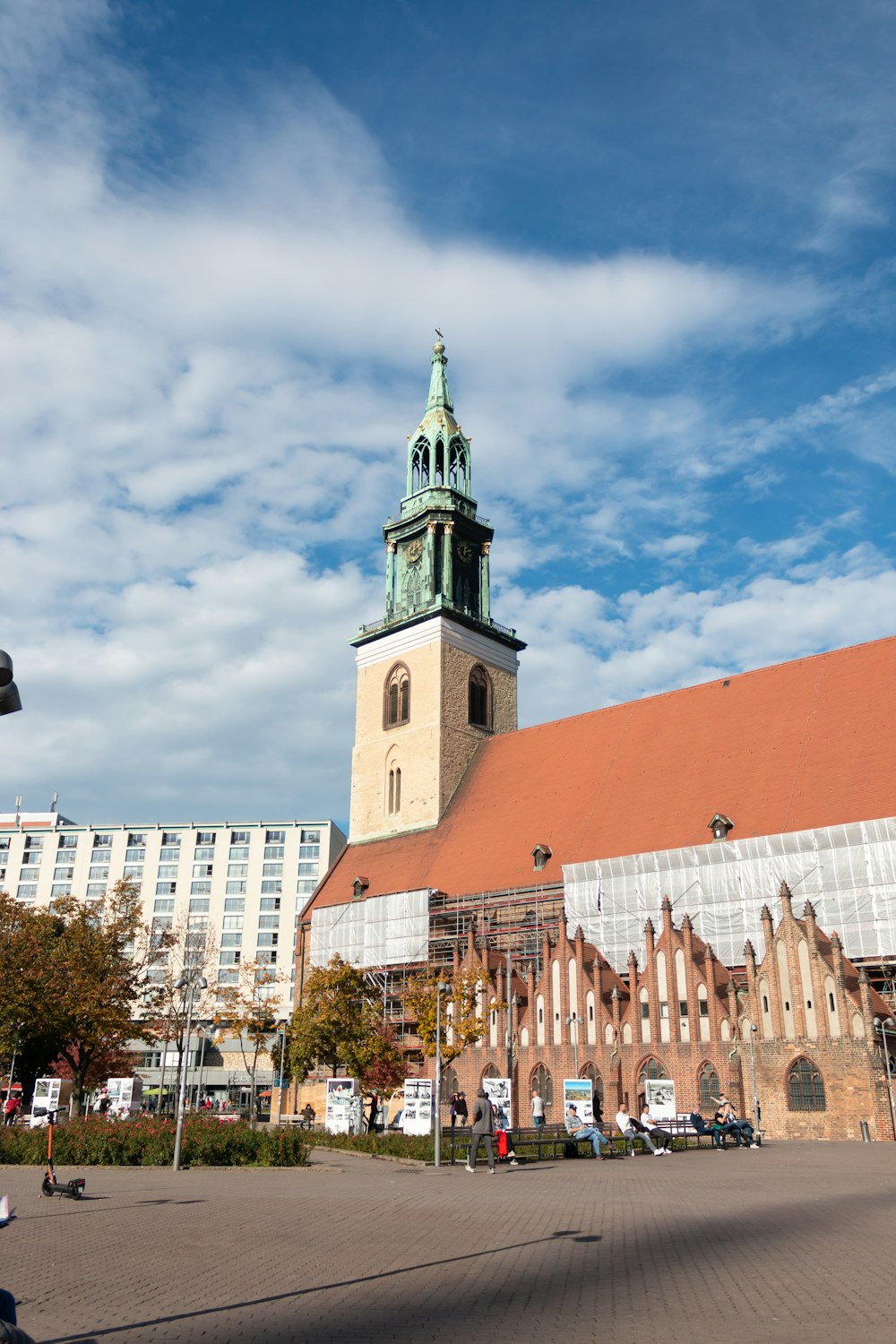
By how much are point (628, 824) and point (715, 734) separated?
502cm

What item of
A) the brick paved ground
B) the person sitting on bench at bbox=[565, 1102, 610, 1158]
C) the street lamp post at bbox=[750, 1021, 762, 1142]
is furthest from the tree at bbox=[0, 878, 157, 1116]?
the street lamp post at bbox=[750, 1021, 762, 1142]

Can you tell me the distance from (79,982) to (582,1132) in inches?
795

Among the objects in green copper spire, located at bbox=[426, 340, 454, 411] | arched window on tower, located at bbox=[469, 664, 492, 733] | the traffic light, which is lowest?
the traffic light

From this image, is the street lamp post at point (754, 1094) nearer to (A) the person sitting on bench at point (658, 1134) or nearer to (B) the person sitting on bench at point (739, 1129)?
(B) the person sitting on bench at point (739, 1129)

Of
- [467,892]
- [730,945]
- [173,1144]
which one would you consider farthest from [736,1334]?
[467,892]

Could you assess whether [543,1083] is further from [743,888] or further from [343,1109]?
[343,1109]

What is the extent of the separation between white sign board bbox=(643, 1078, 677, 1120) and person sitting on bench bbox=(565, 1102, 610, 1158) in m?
2.52

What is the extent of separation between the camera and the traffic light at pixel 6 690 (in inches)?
216

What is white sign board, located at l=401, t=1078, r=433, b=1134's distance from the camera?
2536 centimetres

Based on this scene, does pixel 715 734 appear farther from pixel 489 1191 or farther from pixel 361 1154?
pixel 489 1191

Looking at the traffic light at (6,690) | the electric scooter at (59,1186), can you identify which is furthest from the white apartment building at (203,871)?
the traffic light at (6,690)

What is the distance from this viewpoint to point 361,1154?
78.2ft

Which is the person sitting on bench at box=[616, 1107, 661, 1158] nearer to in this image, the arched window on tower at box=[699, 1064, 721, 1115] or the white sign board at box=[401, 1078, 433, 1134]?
the white sign board at box=[401, 1078, 433, 1134]

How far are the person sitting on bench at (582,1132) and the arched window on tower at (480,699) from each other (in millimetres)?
30912
